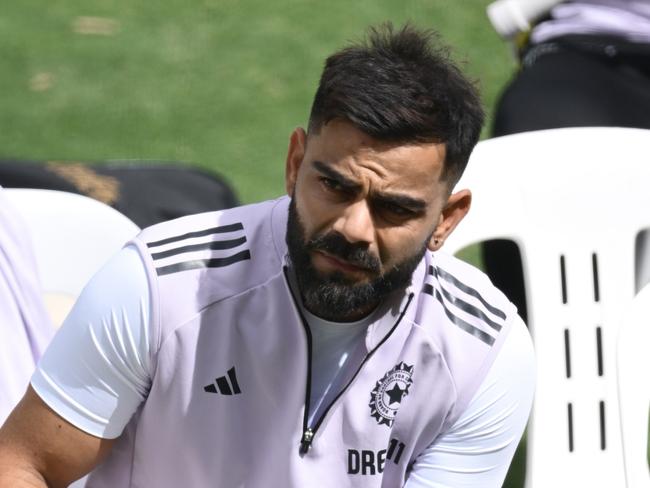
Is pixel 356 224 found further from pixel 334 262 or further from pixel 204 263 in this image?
pixel 204 263

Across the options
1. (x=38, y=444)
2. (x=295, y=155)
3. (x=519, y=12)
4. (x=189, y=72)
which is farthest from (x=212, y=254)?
(x=189, y=72)

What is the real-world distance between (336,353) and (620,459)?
1010 millimetres

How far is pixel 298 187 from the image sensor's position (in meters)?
2.16

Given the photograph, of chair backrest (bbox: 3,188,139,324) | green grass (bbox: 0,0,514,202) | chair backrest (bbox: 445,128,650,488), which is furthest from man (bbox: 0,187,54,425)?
green grass (bbox: 0,0,514,202)

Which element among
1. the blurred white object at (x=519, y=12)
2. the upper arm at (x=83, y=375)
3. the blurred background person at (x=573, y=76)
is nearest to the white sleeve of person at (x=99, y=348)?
the upper arm at (x=83, y=375)

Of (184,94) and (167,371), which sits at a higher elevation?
(167,371)

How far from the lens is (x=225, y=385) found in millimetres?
2250

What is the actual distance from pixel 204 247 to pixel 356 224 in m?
0.30

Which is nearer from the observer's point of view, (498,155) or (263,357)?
(263,357)

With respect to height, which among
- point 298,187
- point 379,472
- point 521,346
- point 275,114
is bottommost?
point 275,114

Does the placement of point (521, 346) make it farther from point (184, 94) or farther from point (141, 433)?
point (184, 94)

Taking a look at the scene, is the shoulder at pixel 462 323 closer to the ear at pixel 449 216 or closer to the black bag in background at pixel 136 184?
the ear at pixel 449 216

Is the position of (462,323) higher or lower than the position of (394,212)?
lower

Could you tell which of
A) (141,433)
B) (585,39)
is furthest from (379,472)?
(585,39)
